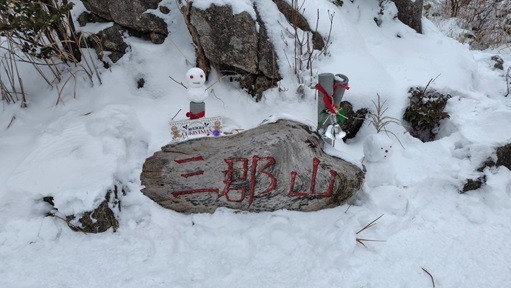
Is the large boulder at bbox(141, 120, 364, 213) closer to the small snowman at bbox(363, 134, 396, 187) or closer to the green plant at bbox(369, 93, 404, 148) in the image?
the small snowman at bbox(363, 134, 396, 187)

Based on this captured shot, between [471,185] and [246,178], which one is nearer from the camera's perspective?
[246,178]

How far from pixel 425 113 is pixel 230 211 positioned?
77.1 inches

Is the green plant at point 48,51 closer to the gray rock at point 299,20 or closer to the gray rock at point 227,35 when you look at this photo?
the gray rock at point 227,35

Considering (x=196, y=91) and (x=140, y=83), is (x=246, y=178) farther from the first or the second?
(x=140, y=83)

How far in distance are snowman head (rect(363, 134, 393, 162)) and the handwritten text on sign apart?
41 cm

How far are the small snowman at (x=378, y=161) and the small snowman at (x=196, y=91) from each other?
4.12ft

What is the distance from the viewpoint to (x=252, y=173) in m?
2.20

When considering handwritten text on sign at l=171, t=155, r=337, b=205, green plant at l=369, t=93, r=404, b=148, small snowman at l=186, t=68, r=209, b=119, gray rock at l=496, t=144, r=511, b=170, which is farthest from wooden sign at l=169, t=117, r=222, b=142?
gray rock at l=496, t=144, r=511, b=170

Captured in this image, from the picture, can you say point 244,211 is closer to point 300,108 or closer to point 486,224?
point 300,108

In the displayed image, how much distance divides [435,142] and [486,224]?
2.57 ft

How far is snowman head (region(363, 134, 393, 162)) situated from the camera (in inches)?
96.3

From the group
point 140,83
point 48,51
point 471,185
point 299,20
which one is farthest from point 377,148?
point 48,51

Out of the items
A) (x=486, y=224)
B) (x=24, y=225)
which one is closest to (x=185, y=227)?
(x=24, y=225)

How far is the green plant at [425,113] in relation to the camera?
3014 mm
